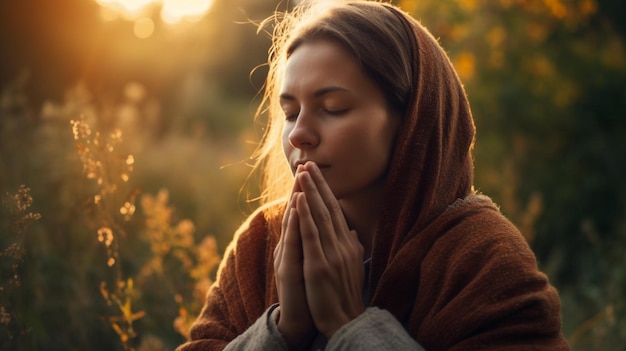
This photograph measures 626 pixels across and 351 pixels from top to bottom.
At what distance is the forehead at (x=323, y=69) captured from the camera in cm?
207

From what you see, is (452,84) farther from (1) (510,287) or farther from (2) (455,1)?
(2) (455,1)

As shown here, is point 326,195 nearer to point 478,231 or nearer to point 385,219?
point 385,219

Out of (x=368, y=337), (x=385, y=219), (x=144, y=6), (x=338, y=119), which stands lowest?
(x=368, y=337)

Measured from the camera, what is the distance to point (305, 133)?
205 cm

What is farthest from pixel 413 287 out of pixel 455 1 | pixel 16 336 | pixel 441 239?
pixel 455 1

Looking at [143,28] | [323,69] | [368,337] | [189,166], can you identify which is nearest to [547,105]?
[189,166]

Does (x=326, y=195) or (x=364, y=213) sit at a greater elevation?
(x=326, y=195)

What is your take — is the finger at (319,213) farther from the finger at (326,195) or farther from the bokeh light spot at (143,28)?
the bokeh light spot at (143,28)

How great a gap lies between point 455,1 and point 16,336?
19.9 ft

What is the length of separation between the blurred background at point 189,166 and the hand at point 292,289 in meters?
0.79

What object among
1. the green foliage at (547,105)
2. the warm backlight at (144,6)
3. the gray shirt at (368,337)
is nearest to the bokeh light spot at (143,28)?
the warm backlight at (144,6)

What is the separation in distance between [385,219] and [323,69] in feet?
1.57

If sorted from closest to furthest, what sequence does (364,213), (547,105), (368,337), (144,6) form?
(368,337), (364,213), (547,105), (144,6)

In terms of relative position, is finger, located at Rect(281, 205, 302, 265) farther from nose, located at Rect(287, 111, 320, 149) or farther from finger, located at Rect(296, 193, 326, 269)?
nose, located at Rect(287, 111, 320, 149)
